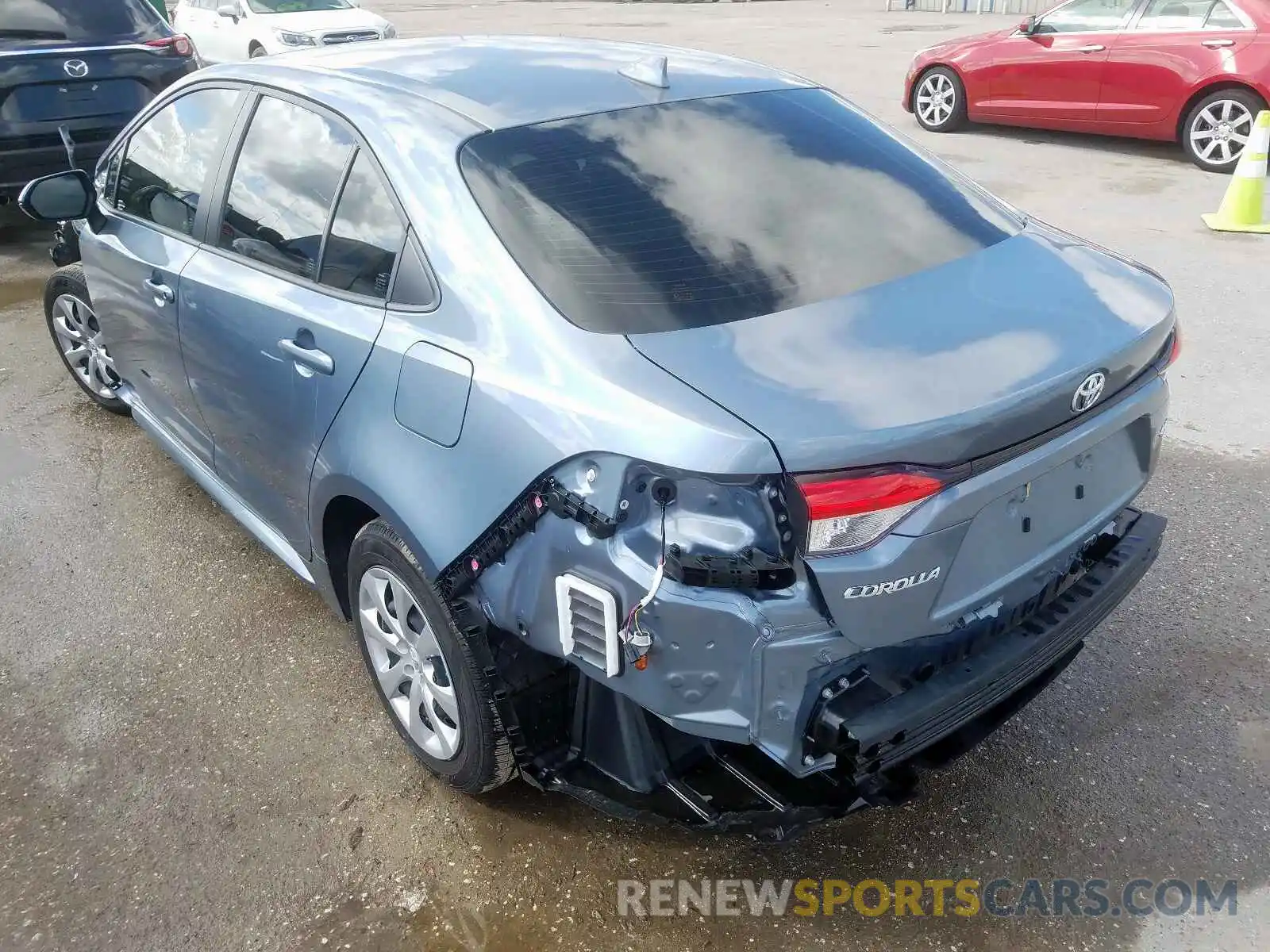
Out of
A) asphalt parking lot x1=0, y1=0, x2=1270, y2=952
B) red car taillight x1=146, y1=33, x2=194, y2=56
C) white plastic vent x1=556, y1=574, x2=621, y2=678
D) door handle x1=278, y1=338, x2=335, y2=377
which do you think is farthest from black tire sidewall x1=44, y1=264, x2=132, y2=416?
white plastic vent x1=556, y1=574, x2=621, y2=678

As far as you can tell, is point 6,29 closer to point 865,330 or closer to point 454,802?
point 454,802

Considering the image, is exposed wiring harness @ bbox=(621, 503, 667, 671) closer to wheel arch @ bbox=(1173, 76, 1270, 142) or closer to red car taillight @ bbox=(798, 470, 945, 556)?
red car taillight @ bbox=(798, 470, 945, 556)

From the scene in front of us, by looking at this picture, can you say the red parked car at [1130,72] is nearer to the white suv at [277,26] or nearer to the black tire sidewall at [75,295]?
the white suv at [277,26]

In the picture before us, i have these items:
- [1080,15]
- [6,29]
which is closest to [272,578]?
[6,29]

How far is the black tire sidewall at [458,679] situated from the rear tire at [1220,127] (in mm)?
8755

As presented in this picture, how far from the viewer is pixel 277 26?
1328 cm

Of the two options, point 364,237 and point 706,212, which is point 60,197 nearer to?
point 364,237

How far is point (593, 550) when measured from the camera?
202 cm

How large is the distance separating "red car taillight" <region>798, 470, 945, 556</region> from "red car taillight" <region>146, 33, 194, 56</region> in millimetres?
7596

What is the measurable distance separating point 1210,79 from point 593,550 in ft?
29.9

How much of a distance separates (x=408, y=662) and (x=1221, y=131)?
9.06 m

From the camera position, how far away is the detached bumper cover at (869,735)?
2.06 metres

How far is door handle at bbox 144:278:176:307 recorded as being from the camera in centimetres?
344

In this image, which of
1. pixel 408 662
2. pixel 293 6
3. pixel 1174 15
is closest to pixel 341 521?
pixel 408 662
